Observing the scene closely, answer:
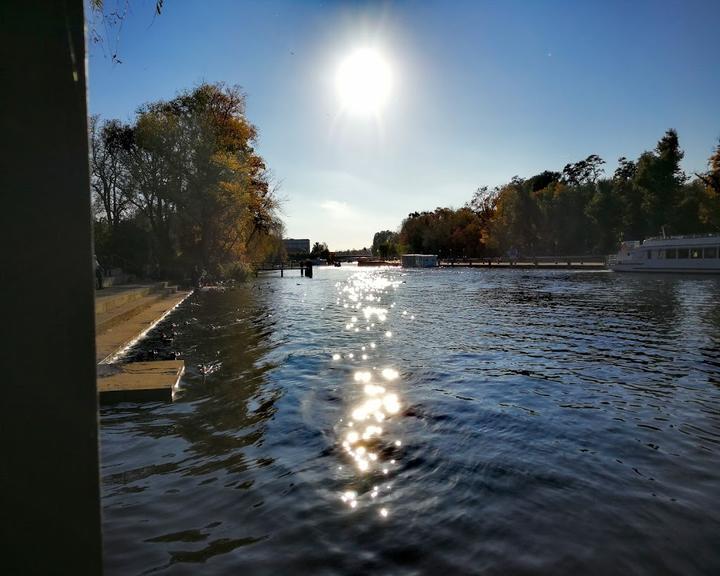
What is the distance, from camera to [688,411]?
688 centimetres

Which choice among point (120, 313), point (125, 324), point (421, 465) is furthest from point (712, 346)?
point (120, 313)

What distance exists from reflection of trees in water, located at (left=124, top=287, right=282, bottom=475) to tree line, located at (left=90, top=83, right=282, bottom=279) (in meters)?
22.1

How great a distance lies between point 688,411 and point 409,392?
3938 mm

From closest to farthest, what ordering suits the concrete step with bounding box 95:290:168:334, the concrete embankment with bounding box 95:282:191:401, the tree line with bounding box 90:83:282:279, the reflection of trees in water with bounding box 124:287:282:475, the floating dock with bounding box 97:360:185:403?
the reflection of trees in water with bounding box 124:287:282:475 < the floating dock with bounding box 97:360:185:403 < the concrete embankment with bounding box 95:282:191:401 < the concrete step with bounding box 95:290:168:334 < the tree line with bounding box 90:83:282:279

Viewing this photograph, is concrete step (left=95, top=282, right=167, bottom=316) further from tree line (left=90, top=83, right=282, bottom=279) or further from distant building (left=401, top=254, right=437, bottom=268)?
distant building (left=401, top=254, right=437, bottom=268)

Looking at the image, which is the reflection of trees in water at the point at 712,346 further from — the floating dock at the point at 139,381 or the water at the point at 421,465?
the floating dock at the point at 139,381

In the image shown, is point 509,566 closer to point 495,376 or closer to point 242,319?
point 495,376

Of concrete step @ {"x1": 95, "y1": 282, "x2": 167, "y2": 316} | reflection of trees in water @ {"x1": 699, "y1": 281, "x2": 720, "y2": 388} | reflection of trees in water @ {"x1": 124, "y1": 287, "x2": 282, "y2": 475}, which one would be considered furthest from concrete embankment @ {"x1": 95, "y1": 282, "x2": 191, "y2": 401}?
reflection of trees in water @ {"x1": 699, "y1": 281, "x2": 720, "y2": 388}

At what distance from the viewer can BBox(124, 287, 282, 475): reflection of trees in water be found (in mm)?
5457

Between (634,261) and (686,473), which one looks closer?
(686,473)

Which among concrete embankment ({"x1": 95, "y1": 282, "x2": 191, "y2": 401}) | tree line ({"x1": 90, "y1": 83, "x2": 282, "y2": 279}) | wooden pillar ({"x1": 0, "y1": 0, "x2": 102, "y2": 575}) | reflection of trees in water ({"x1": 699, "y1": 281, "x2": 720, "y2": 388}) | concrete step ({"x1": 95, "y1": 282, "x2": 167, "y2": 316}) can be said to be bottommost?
reflection of trees in water ({"x1": 699, "y1": 281, "x2": 720, "y2": 388})

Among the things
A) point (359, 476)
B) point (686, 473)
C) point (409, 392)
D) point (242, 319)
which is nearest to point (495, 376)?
point (409, 392)

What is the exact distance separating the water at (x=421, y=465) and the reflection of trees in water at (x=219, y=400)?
0.04m

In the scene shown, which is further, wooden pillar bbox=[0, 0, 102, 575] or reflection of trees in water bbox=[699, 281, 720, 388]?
reflection of trees in water bbox=[699, 281, 720, 388]
